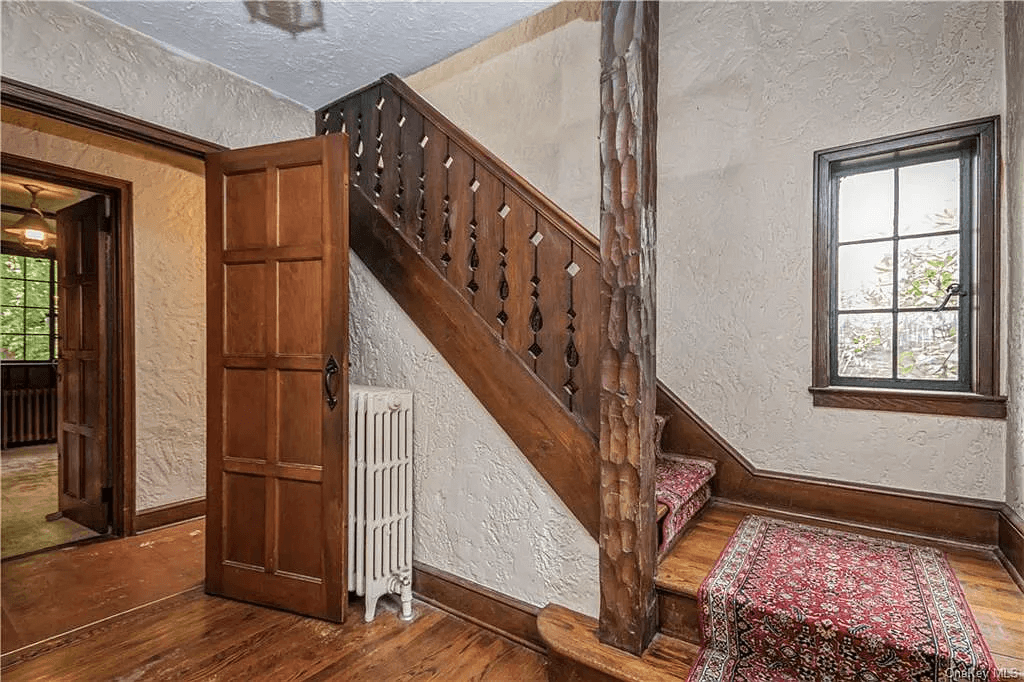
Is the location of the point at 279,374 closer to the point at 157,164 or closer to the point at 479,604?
the point at 479,604

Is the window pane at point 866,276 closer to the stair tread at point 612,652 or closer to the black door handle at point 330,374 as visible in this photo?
the stair tread at point 612,652

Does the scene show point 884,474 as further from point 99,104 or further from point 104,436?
point 104,436

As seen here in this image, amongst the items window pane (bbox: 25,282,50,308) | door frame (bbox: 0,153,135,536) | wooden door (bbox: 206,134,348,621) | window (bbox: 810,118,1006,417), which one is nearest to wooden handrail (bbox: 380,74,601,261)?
wooden door (bbox: 206,134,348,621)

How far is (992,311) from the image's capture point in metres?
2.07

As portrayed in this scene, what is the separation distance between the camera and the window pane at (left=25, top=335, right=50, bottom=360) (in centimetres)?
644

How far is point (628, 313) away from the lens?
173cm

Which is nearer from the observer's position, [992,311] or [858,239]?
[992,311]

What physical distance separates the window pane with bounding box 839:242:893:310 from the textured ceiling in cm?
187

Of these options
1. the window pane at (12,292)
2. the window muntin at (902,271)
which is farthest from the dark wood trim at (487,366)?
the window pane at (12,292)

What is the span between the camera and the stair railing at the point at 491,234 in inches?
77.6

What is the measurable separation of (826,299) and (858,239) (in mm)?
320

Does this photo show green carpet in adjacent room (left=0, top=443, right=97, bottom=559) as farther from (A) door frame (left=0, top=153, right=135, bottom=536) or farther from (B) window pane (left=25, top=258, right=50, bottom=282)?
(B) window pane (left=25, top=258, right=50, bottom=282)

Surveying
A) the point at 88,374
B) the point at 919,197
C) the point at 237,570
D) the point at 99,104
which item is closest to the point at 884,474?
the point at 919,197

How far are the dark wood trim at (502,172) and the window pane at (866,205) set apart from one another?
131 centimetres
